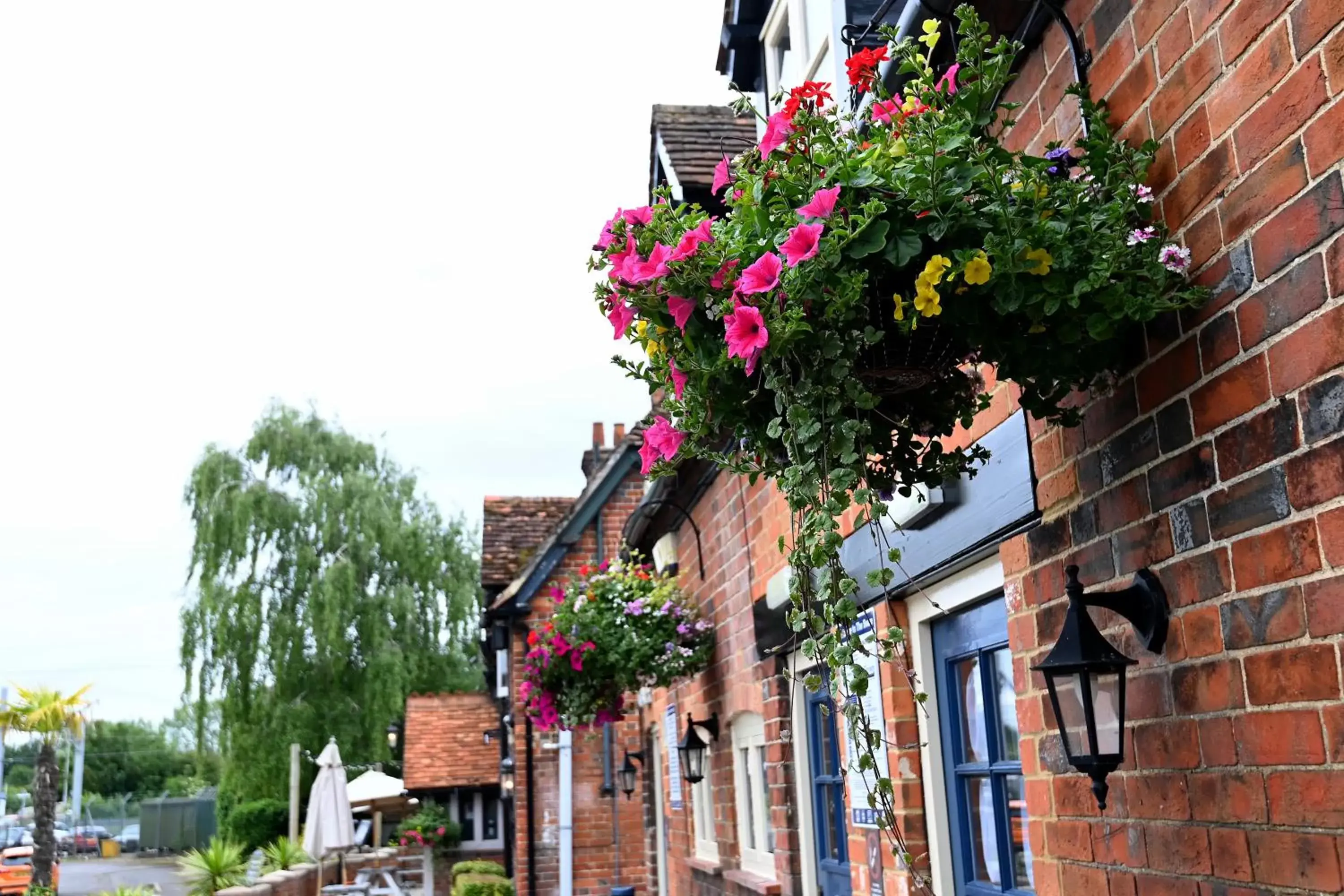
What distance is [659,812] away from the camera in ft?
38.1

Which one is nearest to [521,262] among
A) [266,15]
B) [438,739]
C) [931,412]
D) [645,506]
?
[645,506]

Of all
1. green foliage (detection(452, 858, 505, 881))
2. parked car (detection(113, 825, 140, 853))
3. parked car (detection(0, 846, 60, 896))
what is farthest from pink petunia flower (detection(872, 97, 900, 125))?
parked car (detection(113, 825, 140, 853))

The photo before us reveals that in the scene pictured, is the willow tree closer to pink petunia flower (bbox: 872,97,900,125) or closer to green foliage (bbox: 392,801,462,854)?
green foliage (bbox: 392,801,462,854)

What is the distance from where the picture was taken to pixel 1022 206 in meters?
2.26

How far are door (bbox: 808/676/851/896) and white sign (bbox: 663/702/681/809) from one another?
3123 millimetres

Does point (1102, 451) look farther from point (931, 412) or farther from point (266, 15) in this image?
point (266, 15)

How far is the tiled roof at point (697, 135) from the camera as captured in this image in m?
7.62

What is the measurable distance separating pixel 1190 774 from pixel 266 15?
6.05 meters

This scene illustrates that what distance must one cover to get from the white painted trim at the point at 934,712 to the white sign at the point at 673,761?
16.3ft

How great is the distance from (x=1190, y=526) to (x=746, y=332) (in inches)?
40.0

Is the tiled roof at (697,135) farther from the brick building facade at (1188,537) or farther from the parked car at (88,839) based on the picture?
the parked car at (88,839)

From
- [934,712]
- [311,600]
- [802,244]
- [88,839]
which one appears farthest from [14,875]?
[802,244]

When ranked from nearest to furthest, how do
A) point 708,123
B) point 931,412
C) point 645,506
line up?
point 931,412, point 708,123, point 645,506

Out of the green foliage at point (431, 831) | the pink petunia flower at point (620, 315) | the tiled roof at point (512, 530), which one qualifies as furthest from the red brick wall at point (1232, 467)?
the green foliage at point (431, 831)
